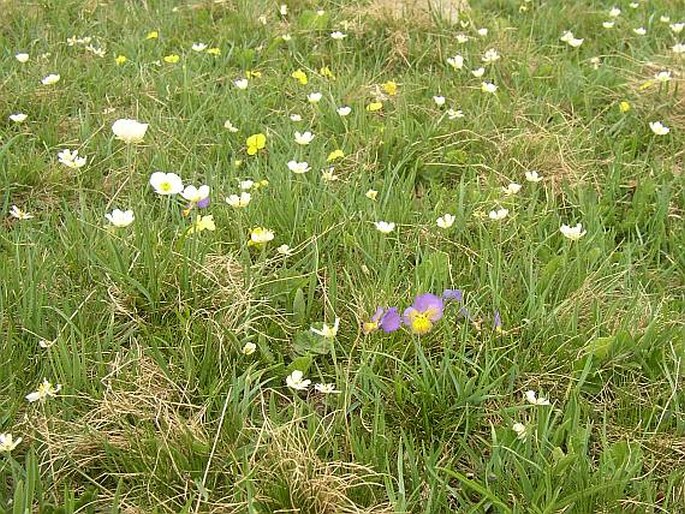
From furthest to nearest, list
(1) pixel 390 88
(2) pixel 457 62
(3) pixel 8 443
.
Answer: (2) pixel 457 62 → (1) pixel 390 88 → (3) pixel 8 443

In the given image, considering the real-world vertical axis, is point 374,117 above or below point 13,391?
below

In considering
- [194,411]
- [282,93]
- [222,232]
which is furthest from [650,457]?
[282,93]

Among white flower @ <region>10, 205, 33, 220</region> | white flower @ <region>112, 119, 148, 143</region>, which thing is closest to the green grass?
white flower @ <region>10, 205, 33, 220</region>

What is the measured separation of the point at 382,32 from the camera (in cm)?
362

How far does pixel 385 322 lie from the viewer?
1.78m

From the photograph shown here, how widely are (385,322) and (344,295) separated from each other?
0.22 meters

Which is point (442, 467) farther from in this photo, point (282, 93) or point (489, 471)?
point (282, 93)

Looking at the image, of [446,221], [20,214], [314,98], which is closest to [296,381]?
[446,221]

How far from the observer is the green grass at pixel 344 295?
1490mm

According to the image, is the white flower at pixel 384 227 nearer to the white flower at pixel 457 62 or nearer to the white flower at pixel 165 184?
the white flower at pixel 165 184

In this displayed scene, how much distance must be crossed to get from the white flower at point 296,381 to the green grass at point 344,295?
0.15ft

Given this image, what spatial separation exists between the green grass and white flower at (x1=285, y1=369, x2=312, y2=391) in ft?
0.15

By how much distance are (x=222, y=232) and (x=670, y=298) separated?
117cm

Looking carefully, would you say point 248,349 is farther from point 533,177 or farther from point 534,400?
point 533,177
